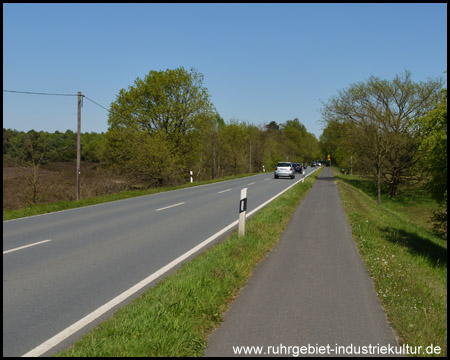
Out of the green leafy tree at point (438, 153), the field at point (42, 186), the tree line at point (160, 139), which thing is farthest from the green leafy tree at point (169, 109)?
the green leafy tree at point (438, 153)

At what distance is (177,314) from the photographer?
3969 millimetres

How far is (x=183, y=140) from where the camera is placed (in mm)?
35719

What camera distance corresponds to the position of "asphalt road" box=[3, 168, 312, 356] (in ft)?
13.7

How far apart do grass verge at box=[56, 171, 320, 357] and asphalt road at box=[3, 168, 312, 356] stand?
16.6 inches

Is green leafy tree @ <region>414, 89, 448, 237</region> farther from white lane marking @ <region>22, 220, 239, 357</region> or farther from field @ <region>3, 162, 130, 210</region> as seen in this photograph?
field @ <region>3, 162, 130, 210</region>

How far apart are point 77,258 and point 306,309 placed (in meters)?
4.45

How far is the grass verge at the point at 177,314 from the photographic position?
327 centimetres

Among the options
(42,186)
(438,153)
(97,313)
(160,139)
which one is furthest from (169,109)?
(97,313)

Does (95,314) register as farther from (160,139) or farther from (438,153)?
(160,139)

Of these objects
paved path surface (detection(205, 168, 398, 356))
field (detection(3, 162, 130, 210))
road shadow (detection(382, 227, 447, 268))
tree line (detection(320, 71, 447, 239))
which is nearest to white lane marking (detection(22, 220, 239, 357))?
paved path surface (detection(205, 168, 398, 356))

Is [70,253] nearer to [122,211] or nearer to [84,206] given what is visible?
[122,211]

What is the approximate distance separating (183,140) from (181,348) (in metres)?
33.1

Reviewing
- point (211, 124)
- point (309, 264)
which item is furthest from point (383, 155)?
point (309, 264)

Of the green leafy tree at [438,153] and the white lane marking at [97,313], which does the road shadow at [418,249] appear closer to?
the green leafy tree at [438,153]
